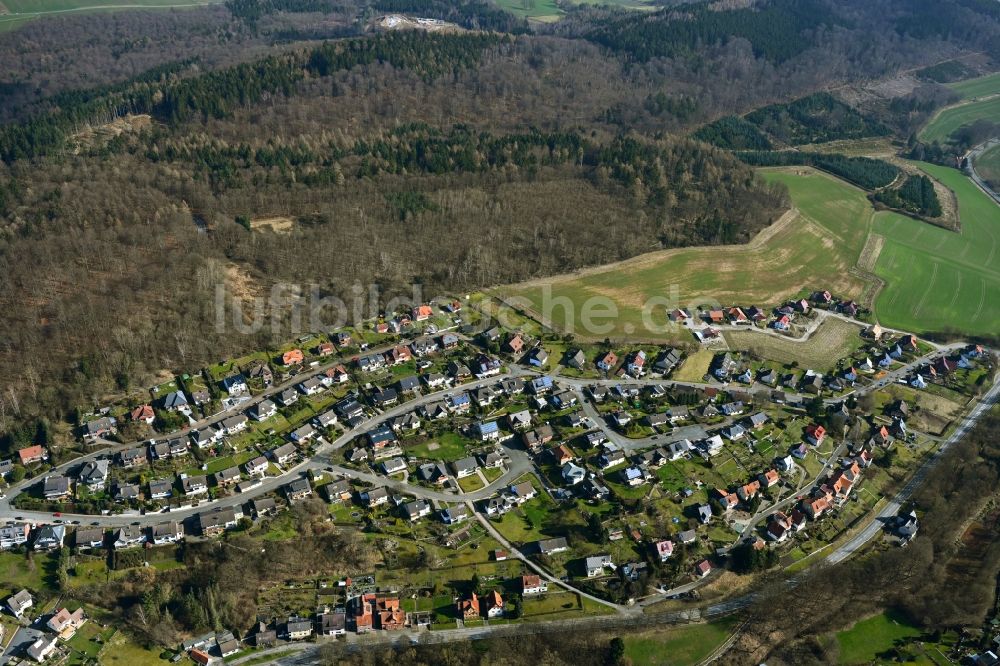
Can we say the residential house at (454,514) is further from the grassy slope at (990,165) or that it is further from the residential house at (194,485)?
the grassy slope at (990,165)

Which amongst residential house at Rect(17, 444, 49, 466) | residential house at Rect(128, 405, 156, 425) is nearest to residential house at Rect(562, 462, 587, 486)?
residential house at Rect(128, 405, 156, 425)

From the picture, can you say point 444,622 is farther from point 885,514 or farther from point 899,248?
point 899,248

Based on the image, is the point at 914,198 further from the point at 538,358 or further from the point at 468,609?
the point at 468,609

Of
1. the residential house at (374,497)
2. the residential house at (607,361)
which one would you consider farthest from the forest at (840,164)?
the residential house at (374,497)

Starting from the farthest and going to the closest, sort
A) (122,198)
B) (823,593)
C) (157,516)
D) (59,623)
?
1. (122,198)
2. (157,516)
3. (823,593)
4. (59,623)

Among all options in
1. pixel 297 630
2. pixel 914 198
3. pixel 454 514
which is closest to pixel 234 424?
pixel 454 514

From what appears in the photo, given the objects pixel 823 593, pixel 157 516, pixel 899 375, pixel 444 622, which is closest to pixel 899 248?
pixel 899 375

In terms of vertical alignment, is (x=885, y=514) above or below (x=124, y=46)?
below
